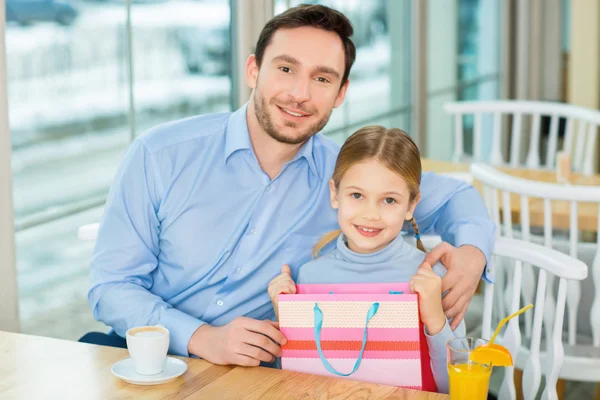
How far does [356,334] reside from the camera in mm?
1496

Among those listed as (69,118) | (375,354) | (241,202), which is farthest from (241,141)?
(69,118)

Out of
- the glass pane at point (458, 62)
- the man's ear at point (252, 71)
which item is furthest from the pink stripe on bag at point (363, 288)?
the glass pane at point (458, 62)

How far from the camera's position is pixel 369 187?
67.6 inches

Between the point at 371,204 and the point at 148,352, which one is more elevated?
the point at 371,204

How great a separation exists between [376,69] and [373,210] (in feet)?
8.56

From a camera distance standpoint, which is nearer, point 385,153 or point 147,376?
point 147,376

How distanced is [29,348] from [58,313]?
104 centimetres

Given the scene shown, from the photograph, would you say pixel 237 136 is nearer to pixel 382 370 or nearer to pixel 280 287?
pixel 280 287

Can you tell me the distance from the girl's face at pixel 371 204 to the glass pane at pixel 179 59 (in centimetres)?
111

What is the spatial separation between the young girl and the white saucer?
275 mm

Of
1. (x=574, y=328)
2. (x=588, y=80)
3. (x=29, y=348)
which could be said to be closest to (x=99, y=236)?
(x=29, y=348)

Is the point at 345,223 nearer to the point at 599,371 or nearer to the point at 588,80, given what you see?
the point at 599,371

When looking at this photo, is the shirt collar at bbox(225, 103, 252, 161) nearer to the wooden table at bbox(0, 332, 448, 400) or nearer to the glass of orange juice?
the wooden table at bbox(0, 332, 448, 400)

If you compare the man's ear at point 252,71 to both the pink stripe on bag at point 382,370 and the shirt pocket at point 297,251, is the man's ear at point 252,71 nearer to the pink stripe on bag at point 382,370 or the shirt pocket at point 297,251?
the shirt pocket at point 297,251
